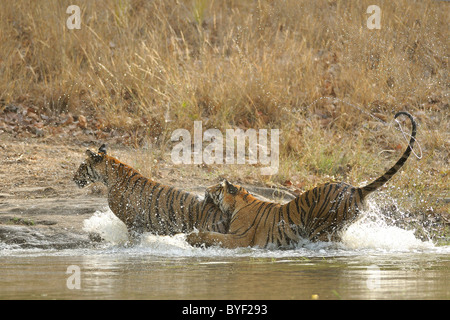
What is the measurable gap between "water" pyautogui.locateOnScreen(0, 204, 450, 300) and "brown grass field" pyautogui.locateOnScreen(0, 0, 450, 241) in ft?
7.31

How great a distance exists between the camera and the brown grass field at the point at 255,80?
11156mm

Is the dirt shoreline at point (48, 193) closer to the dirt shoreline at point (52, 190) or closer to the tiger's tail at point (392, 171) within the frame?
the dirt shoreline at point (52, 190)

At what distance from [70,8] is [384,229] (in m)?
8.96

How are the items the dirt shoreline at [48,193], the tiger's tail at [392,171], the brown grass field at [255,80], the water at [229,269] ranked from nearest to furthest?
the water at [229,269], the tiger's tail at [392,171], the dirt shoreline at [48,193], the brown grass field at [255,80]

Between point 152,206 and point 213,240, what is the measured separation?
842mm

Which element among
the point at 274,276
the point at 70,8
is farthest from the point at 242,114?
the point at 274,276

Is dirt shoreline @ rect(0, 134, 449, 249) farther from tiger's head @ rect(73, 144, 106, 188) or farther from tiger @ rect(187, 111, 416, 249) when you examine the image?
tiger @ rect(187, 111, 416, 249)

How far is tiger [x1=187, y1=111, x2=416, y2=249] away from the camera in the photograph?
7.22 meters

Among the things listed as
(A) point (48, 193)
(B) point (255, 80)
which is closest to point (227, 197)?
(A) point (48, 193)

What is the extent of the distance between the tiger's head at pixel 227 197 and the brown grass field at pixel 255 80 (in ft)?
7.97

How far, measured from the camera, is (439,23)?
1522cm

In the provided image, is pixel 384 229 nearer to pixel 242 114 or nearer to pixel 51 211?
pixel 51 211

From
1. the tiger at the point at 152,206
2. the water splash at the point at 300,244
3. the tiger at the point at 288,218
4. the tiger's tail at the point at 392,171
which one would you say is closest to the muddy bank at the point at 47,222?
the water splash at the point at 300,244

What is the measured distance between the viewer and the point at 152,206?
306 inches
